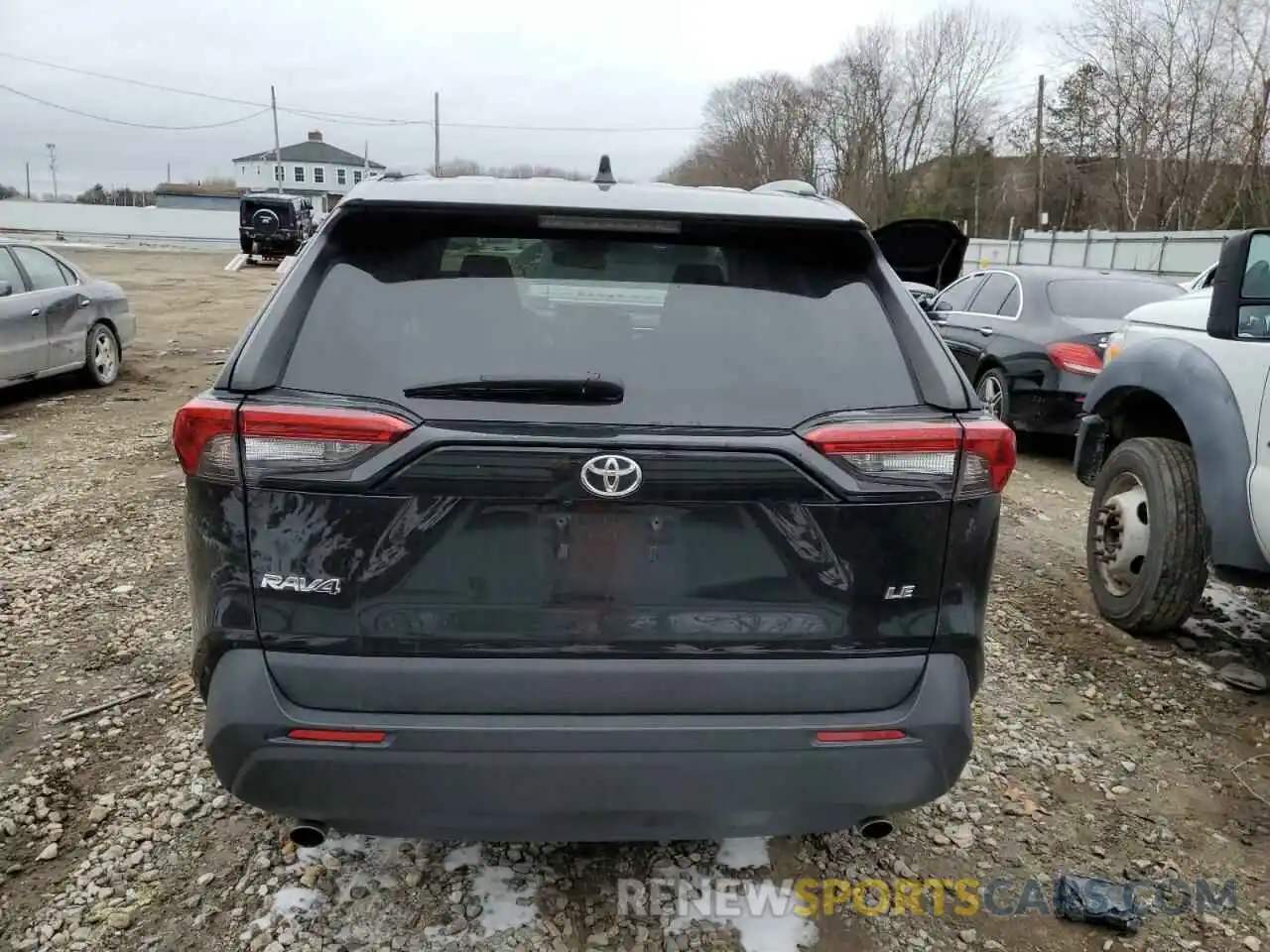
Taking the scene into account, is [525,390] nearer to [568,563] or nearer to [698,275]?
[568,563]

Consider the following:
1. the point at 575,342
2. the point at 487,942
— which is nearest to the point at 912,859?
the point at 487,942

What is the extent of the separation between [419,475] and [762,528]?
0.72m

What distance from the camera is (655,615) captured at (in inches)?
79.4

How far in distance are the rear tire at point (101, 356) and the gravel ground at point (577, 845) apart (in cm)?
629

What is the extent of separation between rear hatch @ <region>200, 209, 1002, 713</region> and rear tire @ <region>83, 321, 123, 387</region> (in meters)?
9.81

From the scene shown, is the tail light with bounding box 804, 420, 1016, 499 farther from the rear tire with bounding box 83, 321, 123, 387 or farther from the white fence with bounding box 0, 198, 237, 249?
the white fence with bounding box 0, 198, 237, 249

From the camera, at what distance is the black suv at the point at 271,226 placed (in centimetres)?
3409

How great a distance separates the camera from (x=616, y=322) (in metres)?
2.18

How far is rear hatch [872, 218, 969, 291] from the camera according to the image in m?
6.76

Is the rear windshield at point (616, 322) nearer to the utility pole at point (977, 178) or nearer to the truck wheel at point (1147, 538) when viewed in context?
the truck wheel at point (1147, 538)

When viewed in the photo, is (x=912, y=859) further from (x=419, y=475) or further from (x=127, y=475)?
(x=127, y=475)

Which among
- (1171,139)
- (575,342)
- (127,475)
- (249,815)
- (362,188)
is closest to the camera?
(575,342)

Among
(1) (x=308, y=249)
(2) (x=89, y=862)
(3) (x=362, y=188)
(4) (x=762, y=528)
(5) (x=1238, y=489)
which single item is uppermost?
(3) (x=362, y=188)

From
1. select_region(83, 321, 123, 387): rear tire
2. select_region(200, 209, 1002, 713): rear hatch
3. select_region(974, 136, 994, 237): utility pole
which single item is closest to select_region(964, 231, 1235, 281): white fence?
select_region(83, 321, 123, 387): rear tire
